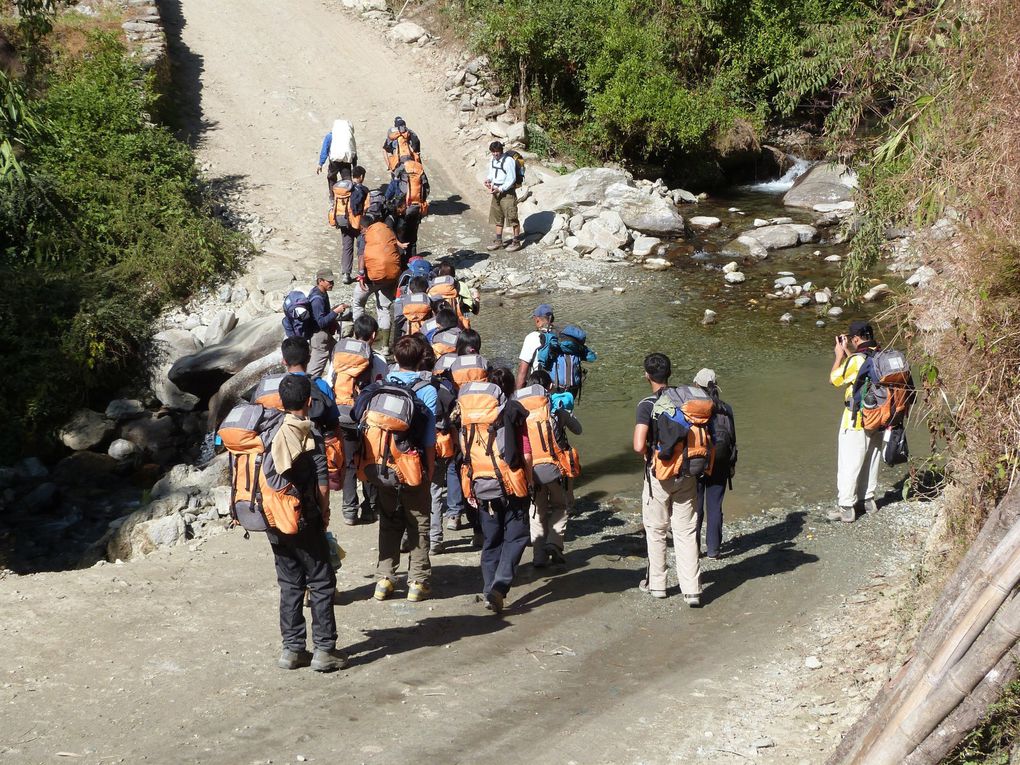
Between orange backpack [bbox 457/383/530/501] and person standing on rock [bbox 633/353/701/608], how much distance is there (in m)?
0.84

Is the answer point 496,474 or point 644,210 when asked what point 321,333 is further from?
point 644,210

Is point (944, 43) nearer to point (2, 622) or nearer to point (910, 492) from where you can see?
point (910, 492)

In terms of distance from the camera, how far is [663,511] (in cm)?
712

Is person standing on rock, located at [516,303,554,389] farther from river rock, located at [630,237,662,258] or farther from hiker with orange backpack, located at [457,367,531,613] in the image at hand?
river rock, located at [630,237,662,258]

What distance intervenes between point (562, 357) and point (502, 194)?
9176mm

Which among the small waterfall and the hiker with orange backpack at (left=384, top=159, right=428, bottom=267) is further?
the small waterfall

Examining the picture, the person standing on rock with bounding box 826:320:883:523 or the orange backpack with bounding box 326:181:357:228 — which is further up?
the orange backpack with bounding box 326:181:357:228

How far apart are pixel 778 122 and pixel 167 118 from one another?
1340 centimetres

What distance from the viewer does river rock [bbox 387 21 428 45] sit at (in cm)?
2494

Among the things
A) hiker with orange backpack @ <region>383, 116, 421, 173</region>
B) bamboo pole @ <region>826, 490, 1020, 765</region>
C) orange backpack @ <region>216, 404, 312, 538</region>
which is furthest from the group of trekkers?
hiker with orange backpack @ <region>383, 116, 421, 173</region>

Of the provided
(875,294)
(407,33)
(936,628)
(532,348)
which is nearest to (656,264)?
(875,294)

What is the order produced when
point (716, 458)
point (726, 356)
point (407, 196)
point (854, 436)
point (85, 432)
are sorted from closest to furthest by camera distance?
point (716, 458) → point (854, 436) → point (85, 432) → point (726, 356) → point (407, 196)

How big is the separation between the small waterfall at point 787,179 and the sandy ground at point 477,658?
47.8 feet

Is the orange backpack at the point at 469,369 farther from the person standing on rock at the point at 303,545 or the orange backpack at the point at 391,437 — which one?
the person standing on rock at the point at 303,545
